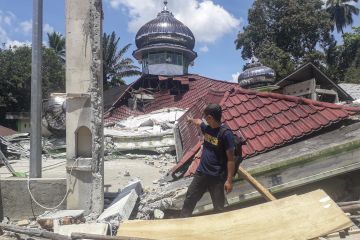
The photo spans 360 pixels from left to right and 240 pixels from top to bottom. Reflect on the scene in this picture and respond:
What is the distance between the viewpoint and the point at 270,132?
6.77 meters

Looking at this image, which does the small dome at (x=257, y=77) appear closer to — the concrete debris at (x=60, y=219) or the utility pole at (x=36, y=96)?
the utility pole at (x=36, y=96)

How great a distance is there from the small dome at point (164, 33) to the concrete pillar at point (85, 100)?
19235 millimetres

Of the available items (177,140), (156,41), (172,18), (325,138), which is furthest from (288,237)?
(172,18)

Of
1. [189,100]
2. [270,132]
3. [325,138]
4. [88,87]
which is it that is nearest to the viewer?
[88,87]

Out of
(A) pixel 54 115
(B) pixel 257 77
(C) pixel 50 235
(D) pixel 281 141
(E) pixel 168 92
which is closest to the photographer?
(C) pixel 50 235

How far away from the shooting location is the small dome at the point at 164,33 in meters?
24.7

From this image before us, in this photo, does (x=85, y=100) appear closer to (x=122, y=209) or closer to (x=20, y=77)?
(x=122, y=209)

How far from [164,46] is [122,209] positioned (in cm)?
2012

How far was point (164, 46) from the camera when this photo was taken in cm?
2430

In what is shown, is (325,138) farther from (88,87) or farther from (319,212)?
(88,87)

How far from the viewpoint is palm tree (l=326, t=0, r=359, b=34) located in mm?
40625

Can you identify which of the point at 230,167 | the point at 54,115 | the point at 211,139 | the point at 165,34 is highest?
the point at 165,34

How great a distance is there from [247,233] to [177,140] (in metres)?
7.93

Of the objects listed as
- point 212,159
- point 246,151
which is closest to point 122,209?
point 212,159
